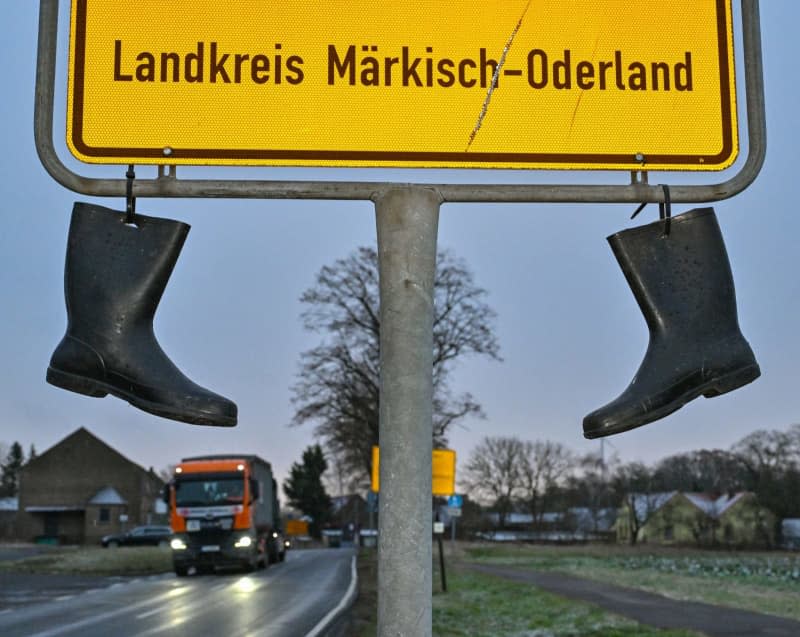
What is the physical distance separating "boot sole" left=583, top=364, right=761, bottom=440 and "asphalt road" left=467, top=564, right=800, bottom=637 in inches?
520

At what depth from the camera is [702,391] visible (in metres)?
2.60

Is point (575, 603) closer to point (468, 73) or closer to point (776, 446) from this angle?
point (468, 73)

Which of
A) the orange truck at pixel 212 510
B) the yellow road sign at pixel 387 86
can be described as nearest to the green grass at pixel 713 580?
the orange truck at pixel 212 510

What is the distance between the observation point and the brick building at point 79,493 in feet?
281

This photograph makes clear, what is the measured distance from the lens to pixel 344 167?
2.74 m

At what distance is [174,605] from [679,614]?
9.74m

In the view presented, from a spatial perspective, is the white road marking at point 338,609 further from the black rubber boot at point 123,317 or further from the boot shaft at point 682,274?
the boot shaft at point 682,274

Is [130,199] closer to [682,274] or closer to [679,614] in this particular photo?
[682,274]

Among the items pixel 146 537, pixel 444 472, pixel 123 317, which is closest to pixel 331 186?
pixel 123 317

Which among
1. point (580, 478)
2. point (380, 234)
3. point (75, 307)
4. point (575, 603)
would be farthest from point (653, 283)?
point (580, 478)

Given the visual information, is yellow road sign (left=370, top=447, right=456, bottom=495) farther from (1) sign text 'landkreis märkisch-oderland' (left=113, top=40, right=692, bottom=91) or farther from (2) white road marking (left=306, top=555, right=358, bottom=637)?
(1) sign text 'landkreis märkisch-oderland' (left=113, top=40, right=692, bottom=91)

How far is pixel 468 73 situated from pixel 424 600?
1349mm

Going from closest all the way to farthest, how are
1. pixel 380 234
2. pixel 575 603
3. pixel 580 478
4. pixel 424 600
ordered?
1. pixel 424 600
2. pixel 380 234
3. pixel 575 603
4. pixel 580 478

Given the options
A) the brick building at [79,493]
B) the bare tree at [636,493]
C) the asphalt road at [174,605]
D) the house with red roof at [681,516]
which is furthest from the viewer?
the bare tree at [636,493]
